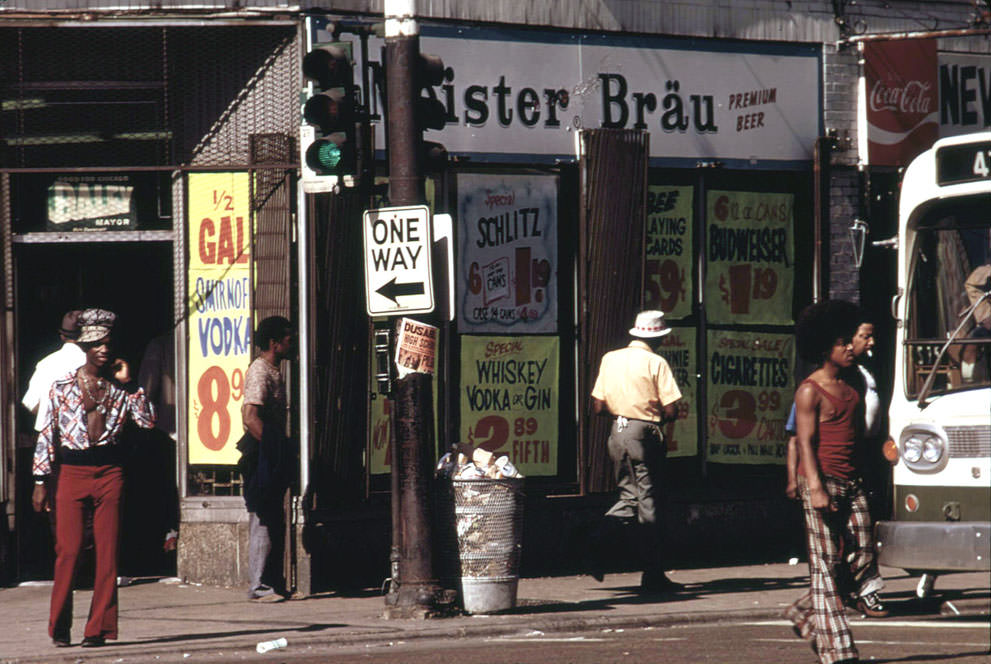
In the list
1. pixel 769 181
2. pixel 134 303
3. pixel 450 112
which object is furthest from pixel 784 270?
pixel 134 303

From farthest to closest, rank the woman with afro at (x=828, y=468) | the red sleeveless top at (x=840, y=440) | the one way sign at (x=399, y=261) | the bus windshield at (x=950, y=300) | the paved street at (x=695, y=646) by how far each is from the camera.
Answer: the one way sign at (x=399, y=261)
the bus windshield at (x=950, y=300)
the paved street at (x=695, y=646)
the red sleeveless top at (x=840, y=440)
the woman with afro at (x=828, y=468)

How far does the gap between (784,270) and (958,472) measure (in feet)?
17.3

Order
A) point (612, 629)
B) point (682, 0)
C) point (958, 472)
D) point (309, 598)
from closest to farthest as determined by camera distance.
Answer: point (958, 472)
point (612, 629)
point (309, 598)
point (682, 0)

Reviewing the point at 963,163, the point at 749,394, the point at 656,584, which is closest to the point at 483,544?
the point at 656,584

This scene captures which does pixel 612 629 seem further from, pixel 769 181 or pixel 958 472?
pixel 769 181

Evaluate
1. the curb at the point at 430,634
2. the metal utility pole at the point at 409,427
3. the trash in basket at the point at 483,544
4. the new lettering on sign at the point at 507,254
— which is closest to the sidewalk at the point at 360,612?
the curb at the point at 430,634

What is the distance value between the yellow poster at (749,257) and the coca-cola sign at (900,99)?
106 centimetres

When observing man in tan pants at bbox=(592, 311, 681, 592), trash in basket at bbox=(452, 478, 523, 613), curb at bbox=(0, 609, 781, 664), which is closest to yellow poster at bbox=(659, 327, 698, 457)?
man in tan pants at bbox=(592, 311, 681, 592)

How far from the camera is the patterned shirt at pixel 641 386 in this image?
12.2 metres

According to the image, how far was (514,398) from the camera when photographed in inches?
534

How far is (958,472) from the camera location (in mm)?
9766

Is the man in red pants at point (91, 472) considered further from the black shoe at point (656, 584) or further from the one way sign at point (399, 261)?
the black shoe at point (656, 584)

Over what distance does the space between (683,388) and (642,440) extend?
2.16 m

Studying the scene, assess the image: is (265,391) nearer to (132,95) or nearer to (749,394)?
(132,95)
